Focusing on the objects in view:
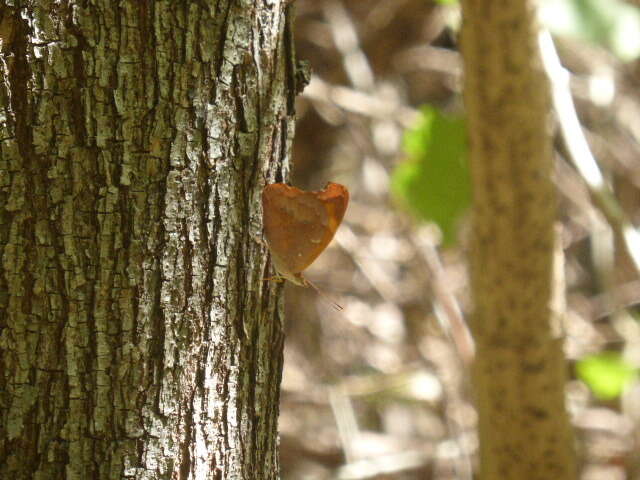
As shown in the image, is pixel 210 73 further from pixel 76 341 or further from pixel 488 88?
pixel 488 88

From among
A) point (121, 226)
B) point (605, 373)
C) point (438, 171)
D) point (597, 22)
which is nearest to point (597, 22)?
point (597, 22)

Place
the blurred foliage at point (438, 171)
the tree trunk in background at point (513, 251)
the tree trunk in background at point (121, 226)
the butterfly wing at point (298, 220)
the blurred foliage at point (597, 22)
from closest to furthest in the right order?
the tree trunk in background at point (121, 226)
the butterfly wing at point (298, 220)
the tree trunk in background at point (513, 251)
the blurred foliage at point (597, 22)
the blurred foliage at point (438, 171)

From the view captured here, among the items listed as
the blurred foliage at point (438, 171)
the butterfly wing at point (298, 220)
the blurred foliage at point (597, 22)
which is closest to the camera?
the butterfly wing at point (298, 220)

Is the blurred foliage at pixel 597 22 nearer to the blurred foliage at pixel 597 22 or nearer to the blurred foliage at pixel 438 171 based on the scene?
the blurred foliage at pixel 597 22

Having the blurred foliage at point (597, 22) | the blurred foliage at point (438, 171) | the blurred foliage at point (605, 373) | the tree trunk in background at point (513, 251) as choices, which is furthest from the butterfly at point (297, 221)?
the blurred foliage at point (605, 373)

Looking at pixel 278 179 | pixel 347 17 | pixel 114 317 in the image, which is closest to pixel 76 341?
pixel 114 317

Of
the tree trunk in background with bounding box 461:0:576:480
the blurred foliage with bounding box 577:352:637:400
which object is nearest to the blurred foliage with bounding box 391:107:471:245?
the tree trunk in background with bounding box 461:0:576:480

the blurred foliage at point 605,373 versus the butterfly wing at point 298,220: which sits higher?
the butterfly wing at point 298,220

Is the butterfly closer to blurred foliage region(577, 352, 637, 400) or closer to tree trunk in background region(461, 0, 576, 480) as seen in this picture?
tree trunk in background region(461, 0, 576, 480)
